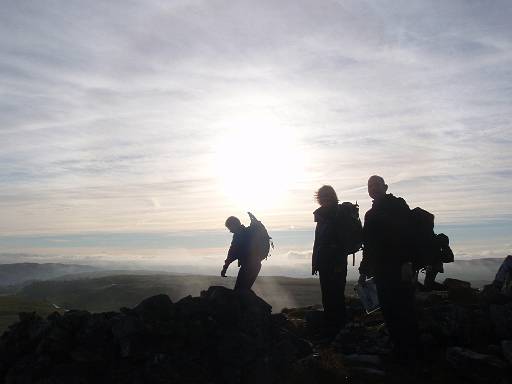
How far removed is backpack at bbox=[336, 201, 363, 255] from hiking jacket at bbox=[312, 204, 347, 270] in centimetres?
9

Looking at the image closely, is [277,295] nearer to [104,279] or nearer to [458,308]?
[104,279]

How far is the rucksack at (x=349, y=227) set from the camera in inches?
520

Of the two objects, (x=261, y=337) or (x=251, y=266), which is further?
(x=251, y=266)

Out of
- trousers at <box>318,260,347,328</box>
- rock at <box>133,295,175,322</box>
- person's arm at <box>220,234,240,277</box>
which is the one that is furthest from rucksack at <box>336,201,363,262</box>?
rock at <box>133,295,175,322</box>

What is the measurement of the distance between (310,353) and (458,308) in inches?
165

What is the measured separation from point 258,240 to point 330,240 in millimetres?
2592

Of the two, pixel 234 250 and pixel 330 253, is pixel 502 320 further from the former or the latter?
pixel 234 250

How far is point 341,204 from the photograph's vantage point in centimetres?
1357

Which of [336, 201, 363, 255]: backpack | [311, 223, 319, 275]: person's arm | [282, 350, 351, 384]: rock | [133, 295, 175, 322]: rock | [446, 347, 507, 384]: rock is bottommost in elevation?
[282, 350, 351, 384]: rock

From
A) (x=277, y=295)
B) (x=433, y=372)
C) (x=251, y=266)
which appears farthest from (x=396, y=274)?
(x=277, y=295)

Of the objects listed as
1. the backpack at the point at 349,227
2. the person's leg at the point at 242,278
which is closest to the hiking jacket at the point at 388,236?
the backpack at the point at 349,227

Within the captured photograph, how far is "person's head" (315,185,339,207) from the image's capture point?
44.0 ft

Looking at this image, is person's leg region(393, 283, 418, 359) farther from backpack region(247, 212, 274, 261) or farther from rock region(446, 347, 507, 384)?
backpack region(247, 212, 274, 261)

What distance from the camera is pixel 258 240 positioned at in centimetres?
1487
